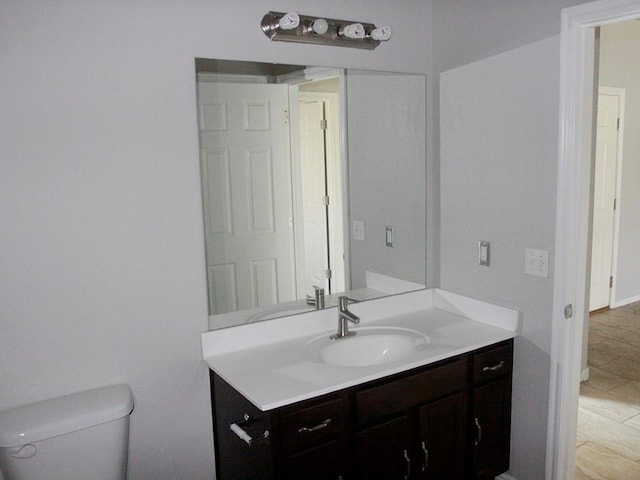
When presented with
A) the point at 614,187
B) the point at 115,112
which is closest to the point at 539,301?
the point at 115,112

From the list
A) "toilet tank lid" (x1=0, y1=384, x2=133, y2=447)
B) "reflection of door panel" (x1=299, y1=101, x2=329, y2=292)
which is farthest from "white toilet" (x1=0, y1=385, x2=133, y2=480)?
"reflection of door panel" (x1=299, y1=101, x2=329, y2=292)

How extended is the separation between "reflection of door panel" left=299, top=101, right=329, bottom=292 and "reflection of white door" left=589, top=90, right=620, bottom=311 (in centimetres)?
325

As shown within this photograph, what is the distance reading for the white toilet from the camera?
65.2 inches

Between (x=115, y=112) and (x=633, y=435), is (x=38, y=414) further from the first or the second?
(x=633, y=435)

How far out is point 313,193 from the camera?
235 centimetres

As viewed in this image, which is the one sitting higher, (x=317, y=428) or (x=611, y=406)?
(x=317, y=428)

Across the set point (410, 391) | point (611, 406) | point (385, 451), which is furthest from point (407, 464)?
point (611, 406)

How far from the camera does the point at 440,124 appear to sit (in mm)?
2555

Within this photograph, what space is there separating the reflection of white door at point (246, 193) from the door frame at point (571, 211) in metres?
1.06

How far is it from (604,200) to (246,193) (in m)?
3.90

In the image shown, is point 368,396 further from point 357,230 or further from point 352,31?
point 352,31

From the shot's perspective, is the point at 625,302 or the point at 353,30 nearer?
the point at 353,30

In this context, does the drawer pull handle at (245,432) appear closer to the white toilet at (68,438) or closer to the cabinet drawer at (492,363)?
the white toilet at (68,438)

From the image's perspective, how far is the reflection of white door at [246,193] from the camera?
208cm
